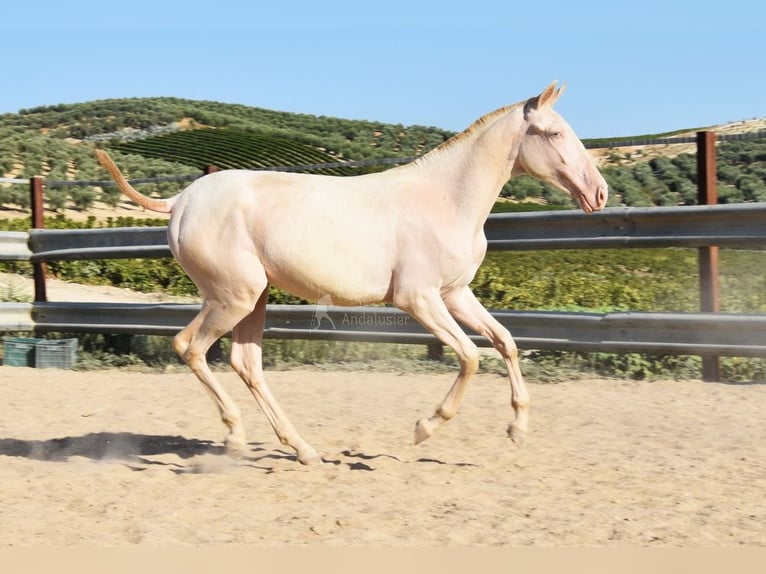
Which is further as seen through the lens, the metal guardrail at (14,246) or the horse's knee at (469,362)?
the metal guardrail at (14,246)

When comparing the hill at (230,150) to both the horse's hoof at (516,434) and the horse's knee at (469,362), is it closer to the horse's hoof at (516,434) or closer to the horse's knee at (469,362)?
the horse's hoof at (516,434)

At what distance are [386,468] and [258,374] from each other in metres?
0.93

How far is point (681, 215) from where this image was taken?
6973mm

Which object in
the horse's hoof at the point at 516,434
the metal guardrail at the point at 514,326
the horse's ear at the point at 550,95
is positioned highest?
the horse's ear at the point at 550,95

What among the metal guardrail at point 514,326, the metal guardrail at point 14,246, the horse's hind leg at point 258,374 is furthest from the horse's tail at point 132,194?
the metal guardrail at point 14,246

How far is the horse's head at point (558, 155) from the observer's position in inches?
197

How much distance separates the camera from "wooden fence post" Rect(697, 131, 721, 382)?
701 centimetres

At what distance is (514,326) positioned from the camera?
741 cm

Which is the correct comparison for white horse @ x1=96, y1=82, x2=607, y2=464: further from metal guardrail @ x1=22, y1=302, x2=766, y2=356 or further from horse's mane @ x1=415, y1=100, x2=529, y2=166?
metal guardrail @ x1=22, y1=302, x2=766, y2=356

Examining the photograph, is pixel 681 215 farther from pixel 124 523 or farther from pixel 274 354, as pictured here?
pixel 124 523

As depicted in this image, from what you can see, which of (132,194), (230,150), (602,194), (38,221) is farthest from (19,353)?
(230,150)

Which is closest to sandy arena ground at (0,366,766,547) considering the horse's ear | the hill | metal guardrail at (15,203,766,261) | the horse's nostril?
metal guardrail at (15,203,766,261)

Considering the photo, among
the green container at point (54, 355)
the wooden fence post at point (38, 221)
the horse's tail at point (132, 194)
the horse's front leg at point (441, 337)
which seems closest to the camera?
the horse's front leg at point (441, 337)

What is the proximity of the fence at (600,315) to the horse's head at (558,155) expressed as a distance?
220 centimetres
